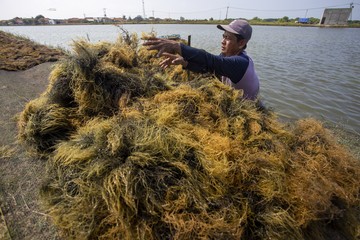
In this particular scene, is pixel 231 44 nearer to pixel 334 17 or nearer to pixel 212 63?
pixel 212 63

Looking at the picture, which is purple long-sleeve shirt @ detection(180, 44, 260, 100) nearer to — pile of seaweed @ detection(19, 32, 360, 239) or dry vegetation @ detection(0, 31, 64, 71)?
pile of seaweed @ detection(19, 32, 360, 239)

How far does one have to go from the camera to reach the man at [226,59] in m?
2.77

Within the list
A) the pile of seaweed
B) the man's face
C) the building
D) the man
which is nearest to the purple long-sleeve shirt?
the man

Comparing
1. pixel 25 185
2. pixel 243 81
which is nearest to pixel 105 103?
pixel 25 185

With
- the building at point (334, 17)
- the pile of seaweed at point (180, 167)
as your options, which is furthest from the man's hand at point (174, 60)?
the building at point (334, 17)

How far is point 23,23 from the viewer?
62.1 meters

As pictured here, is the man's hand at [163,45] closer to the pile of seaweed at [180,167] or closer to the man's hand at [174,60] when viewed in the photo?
the man's hand at [174,60]

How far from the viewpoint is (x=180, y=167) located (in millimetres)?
1764

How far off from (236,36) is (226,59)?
65 cm

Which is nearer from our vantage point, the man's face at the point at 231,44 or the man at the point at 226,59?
the man at the point at 226,59

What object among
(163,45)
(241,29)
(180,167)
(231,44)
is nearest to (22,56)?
(163,45)

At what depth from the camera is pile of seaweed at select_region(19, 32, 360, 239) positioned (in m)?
1.61

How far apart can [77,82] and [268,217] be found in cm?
246

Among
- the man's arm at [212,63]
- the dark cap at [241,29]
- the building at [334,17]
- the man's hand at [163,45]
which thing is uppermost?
the dark cap at [241,29]
